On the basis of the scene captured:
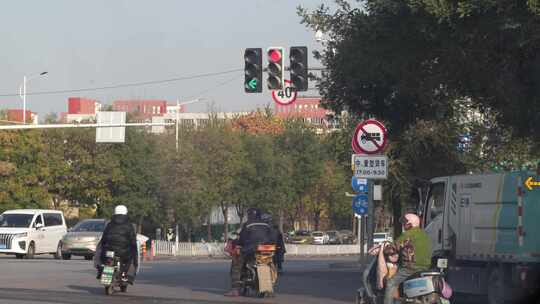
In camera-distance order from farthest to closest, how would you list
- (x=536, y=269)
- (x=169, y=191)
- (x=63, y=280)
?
1. (x=169, y=191)
2. (x=63, y=280)
3. (x=536, y=269)

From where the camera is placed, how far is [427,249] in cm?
1530

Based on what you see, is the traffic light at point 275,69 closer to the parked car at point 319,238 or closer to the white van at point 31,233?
the white van at point 31,233

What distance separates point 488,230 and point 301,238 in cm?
6106

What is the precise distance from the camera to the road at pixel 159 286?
20.3 meters

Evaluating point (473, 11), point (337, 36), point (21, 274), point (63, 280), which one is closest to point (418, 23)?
point (473, 11)

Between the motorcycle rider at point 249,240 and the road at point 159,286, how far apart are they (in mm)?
439

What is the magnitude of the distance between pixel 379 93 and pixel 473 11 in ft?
27.2

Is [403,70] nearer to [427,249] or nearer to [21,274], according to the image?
[427,249]

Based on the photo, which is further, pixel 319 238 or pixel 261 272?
pixel 319 238

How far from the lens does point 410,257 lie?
49.3ft

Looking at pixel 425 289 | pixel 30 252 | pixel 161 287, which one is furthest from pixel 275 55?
pixel 30 252

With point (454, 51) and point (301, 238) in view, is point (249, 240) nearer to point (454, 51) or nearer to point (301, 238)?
point (454, 51)

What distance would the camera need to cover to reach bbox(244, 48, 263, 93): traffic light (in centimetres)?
2702

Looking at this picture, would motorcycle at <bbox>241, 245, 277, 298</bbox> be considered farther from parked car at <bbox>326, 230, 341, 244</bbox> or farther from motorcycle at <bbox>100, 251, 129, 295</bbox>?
parked car at <bbox>326, 230, 341, 244</bbox>
